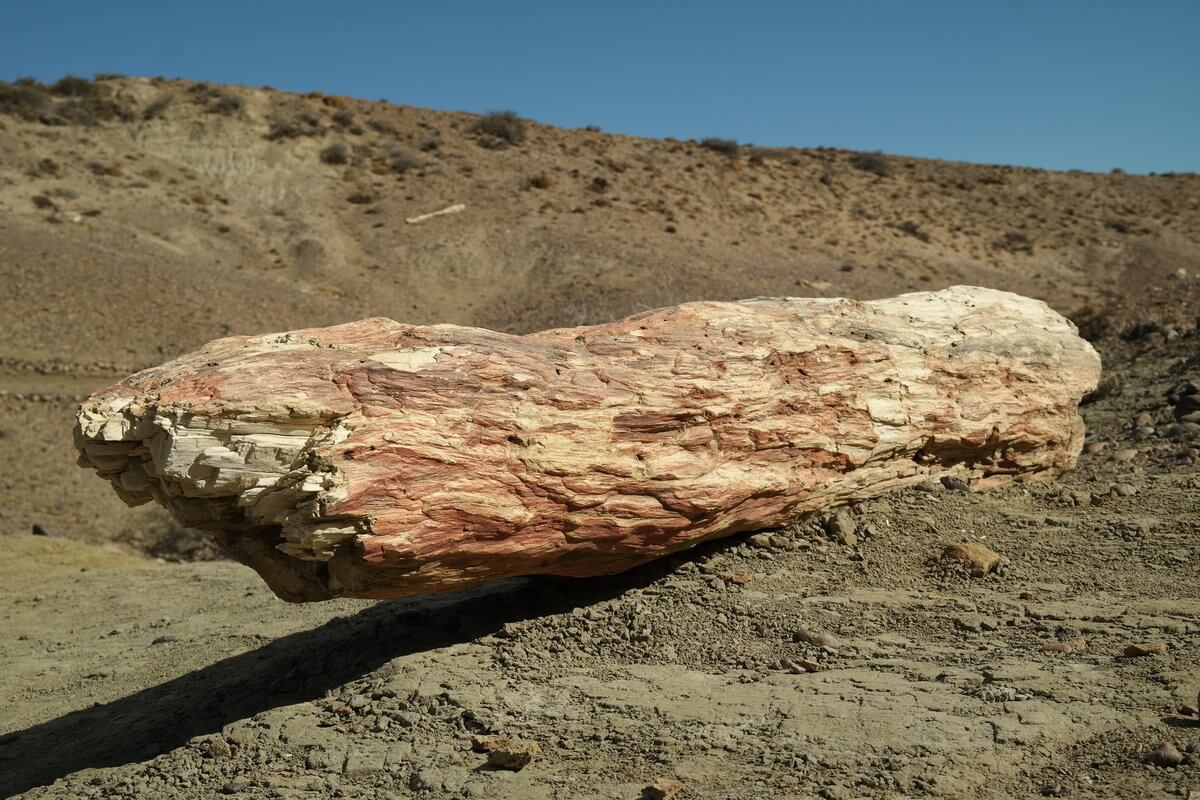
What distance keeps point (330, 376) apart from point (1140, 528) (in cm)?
504

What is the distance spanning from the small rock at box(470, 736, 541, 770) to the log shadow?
1.15m


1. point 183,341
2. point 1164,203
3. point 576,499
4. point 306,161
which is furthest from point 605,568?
point 1164,203

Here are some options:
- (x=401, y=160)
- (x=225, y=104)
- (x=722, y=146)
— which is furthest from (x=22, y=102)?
(x=722, y=146)

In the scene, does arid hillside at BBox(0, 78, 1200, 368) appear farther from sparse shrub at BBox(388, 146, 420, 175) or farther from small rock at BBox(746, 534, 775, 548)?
small rock at BBox(746, 534, 775, 548)

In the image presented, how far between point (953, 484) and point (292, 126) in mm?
26906

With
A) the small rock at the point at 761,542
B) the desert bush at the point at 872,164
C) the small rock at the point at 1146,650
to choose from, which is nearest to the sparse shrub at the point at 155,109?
the desert bush at the point at 872,164

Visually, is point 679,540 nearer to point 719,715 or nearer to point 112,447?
point 719,715

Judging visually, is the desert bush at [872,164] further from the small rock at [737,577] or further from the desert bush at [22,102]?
the small rock at [737,577]

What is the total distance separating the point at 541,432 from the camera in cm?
467

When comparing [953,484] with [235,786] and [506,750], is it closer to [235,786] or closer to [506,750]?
[506,750]

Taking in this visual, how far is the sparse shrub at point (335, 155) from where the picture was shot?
2830 cm

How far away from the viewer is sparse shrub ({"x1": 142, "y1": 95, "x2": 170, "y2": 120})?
27.9 m

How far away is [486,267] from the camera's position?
944 inches

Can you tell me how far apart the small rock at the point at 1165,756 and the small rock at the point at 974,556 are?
6.80 ft
